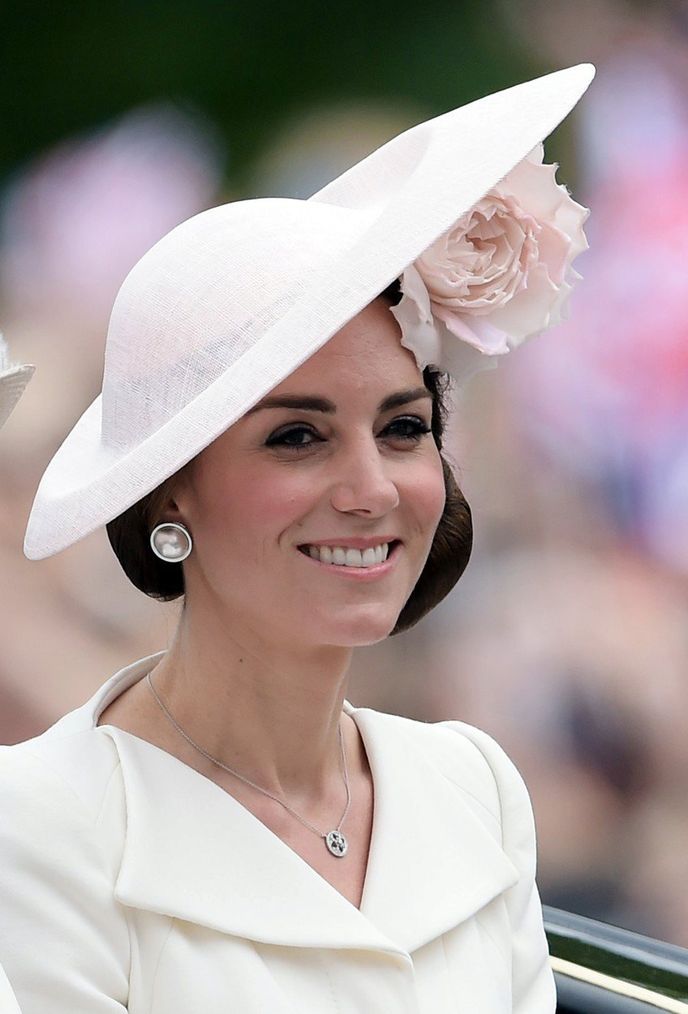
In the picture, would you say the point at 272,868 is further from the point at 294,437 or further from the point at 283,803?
the point at 294,437

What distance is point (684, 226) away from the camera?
11.4 feet

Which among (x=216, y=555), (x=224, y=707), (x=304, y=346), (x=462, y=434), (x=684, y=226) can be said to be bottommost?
(x=224, y=707)

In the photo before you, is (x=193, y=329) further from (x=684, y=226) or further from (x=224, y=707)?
(x=684, y=226)

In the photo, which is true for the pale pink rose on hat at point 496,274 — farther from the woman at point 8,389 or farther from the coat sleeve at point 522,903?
the woman at point 8,389

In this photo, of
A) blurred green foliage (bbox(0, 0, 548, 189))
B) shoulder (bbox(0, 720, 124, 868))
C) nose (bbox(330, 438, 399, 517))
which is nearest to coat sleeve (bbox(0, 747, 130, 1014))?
shoulder (bbox(0, 720, 124, 868))

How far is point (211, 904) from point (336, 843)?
0.23 metres

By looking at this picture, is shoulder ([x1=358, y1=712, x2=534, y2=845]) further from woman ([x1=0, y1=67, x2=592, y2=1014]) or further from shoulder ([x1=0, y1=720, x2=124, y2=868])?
shoulder ([x1=0, y1=720, x2=124, y2=868])

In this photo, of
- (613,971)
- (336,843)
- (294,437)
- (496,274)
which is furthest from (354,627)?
(613,971)

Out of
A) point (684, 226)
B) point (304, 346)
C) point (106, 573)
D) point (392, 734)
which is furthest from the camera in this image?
point (106, 573)

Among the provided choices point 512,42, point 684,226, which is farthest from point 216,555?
point 512,42

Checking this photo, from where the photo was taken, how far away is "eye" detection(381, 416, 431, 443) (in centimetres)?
153

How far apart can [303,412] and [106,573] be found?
2654 mm

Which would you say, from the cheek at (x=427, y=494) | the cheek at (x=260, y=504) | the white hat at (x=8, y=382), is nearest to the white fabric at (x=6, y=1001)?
the white hat at (x=8, y=382)

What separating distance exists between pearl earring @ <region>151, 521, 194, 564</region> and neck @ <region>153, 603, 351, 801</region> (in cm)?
8
